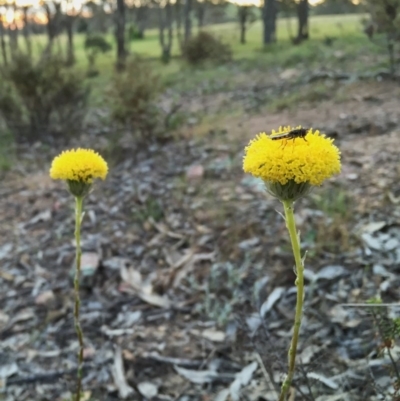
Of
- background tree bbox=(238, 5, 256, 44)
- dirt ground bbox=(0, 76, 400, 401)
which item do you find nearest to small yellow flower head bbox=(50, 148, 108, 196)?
dirt ground bbox=(0, 76, 400, 401)

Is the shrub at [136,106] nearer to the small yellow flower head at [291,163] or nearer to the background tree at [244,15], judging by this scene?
the small yellow flower head at [291,163]

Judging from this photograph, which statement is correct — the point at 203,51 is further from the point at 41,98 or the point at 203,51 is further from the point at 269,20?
the point at 41,98

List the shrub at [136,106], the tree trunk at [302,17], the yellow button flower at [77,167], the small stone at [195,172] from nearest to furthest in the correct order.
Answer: the yellow button flower at [77,167], the small stone at [195,172], the shrub at [136,106], the tree trunk at [302,17]

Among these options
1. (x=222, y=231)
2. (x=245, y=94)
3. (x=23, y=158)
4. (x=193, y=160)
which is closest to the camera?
(x=222, y=231)

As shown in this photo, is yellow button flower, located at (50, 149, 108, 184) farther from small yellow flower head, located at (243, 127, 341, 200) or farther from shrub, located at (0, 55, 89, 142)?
shrub, located at (0, 55, 89, 142)

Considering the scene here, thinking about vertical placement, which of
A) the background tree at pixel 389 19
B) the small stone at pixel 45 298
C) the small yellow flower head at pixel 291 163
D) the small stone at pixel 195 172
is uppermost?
the background tree at pixel 389 19

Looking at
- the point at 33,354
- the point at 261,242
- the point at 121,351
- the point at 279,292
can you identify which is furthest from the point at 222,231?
the point at 33,354

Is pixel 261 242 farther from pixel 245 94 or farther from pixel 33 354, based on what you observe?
pixel 245 94

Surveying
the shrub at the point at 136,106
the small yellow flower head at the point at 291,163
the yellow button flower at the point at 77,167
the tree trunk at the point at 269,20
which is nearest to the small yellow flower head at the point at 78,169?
the yellow button flower at the point at 77,167
